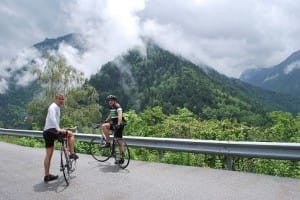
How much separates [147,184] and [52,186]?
2.00 meters

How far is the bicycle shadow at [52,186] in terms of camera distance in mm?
8203

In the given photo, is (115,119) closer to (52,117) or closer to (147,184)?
(52,117)

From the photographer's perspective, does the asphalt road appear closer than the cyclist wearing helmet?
Yes

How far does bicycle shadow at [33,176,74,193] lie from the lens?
8.20 meters

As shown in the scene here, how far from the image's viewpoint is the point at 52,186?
28.0 ft

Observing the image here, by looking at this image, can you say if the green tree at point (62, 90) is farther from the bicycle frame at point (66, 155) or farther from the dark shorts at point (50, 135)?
the dark shorts at point (50, 135)

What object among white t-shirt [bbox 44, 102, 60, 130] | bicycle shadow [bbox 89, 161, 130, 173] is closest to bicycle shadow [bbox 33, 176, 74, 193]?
white t-shirt [bbox 44, 102, 60, 130]

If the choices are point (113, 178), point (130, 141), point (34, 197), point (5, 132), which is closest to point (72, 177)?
point (113, 178)

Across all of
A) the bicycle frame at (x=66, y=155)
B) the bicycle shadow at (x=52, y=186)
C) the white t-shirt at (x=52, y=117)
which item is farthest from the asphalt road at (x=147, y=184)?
the white t-shirt at (x=52, y=117)

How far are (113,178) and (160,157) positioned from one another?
117 inches

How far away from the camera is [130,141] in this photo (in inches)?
492

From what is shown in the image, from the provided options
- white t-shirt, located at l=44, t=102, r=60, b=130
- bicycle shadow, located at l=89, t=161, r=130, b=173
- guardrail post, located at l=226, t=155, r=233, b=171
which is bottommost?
bicycle shadow, located at l=89, t=161, r=130, b=173

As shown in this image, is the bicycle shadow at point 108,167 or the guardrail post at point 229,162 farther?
the bicycle shadow at point 108,167

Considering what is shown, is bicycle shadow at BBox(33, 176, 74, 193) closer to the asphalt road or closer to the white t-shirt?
the asphalt road
